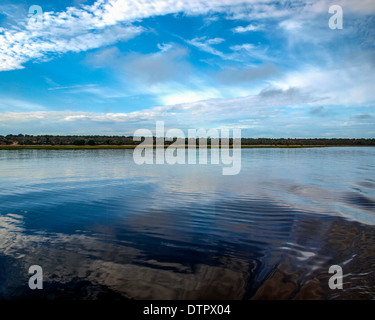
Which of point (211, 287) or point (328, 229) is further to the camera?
point (328, 229)

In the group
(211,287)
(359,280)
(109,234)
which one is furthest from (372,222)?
(109,234)

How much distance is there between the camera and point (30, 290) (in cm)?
469

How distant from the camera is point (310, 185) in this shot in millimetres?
16516

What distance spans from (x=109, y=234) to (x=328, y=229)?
7021 millimetres

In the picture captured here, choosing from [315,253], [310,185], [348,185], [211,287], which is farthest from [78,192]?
[348,185]

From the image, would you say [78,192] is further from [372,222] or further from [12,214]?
[372,222]

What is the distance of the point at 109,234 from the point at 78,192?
24.7ft
